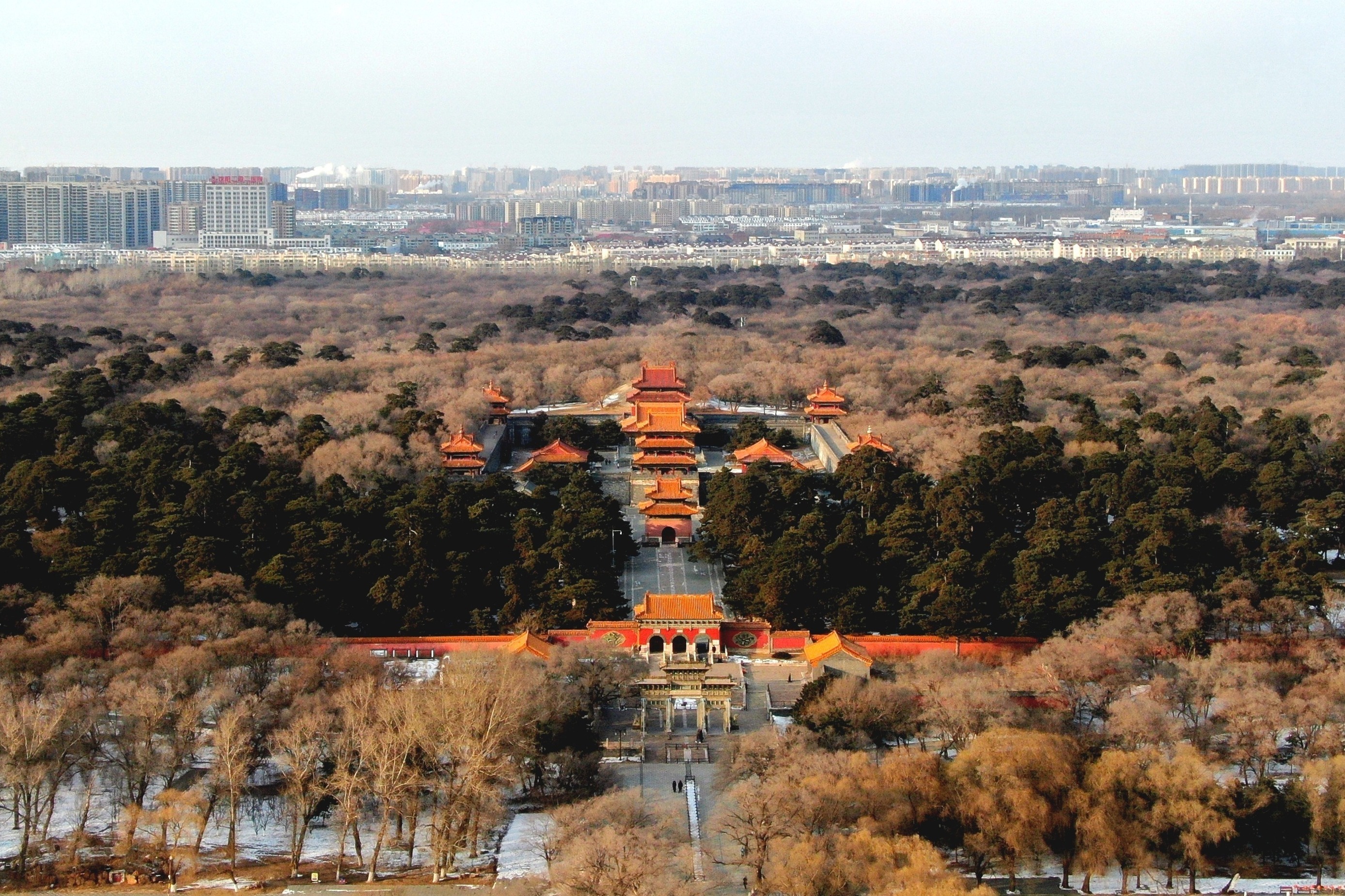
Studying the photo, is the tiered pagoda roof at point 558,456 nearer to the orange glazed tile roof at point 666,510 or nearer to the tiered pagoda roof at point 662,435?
the tiered pagoda roof at point 662,435

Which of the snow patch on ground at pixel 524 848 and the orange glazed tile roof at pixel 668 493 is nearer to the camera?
the snow patch on ground at pixel 524 848

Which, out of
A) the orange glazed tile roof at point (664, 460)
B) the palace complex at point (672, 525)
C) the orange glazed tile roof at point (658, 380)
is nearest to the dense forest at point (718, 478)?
the palace complex at point (672, 525)

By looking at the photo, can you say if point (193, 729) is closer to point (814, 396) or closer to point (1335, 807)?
point (1335, 807)

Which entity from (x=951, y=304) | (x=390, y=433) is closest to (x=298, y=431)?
(x=390, y=433)

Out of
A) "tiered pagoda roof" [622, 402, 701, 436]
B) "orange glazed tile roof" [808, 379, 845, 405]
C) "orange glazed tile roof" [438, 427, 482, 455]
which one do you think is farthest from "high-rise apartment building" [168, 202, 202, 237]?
"orange glazed tile roof" [438, 427, 482, 455]

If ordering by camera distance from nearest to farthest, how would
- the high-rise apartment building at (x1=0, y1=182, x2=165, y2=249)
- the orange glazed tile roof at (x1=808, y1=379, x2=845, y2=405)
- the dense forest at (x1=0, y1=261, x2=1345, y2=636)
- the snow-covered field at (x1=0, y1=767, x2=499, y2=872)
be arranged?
1. the snow-covered field at (x1=0, y1=767, x2=499, y2=872)
2. the dense forest at (x1=0, y1=261, x2=1345, y2=636)
3. the orange glazed tile roof at (x1=808, y1=379, x2=845, y2=405)
4. the high-rise apartment building at (x1=0, y1=182, x2=165, y2=249)

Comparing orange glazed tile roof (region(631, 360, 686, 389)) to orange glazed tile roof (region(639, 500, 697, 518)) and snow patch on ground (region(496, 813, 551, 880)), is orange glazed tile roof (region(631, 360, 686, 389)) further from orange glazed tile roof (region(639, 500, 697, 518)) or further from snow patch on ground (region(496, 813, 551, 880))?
snow patch on ground (region(496, 813, 551, 880))
